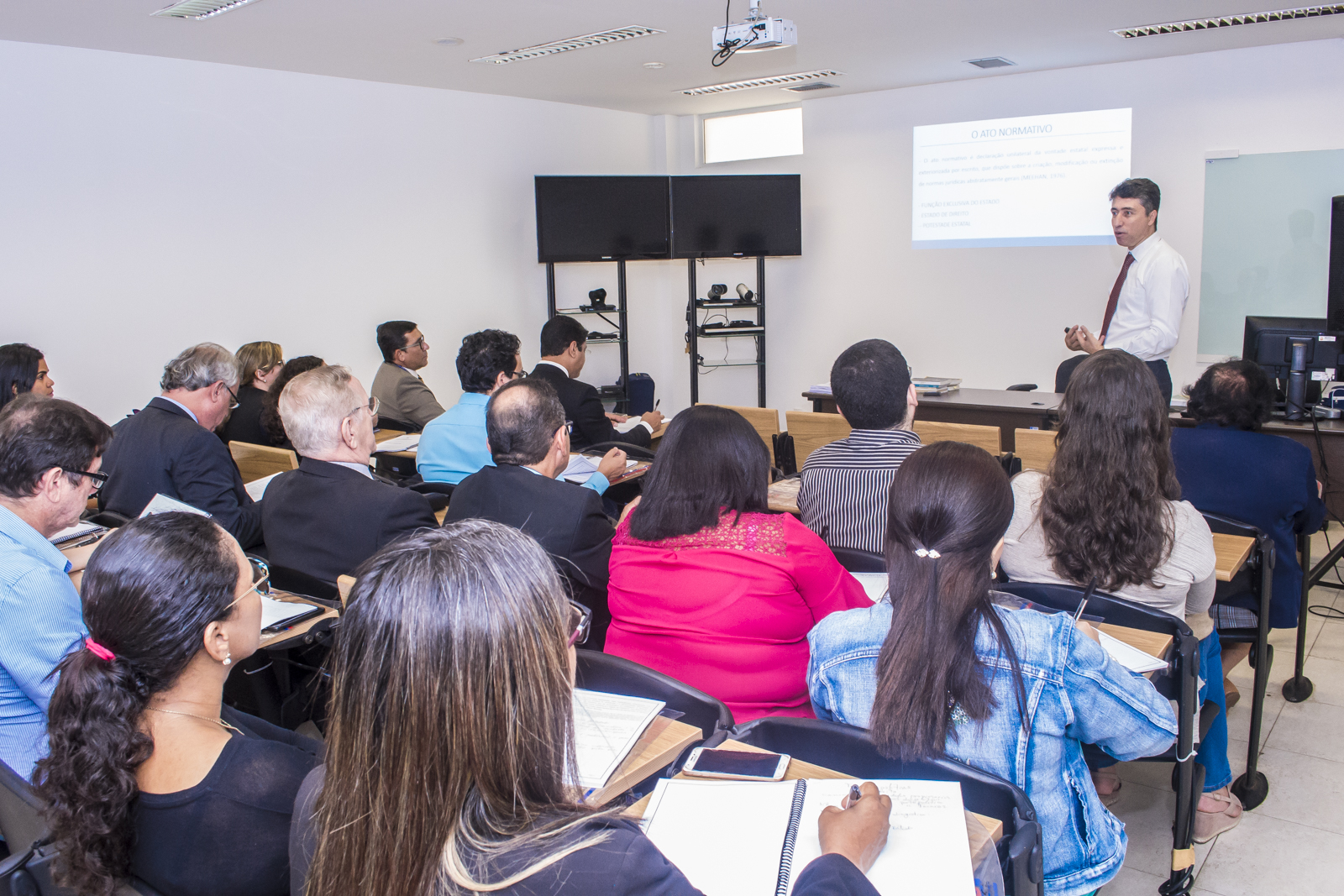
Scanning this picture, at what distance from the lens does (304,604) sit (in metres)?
2.44

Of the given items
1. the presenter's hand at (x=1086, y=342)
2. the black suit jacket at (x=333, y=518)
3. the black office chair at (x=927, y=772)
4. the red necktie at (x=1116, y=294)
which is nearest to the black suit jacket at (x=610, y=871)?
the black office chair at (x=927, y=772)

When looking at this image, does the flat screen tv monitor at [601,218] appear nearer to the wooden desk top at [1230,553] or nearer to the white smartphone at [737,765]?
the wooden desk top at [1230,553]

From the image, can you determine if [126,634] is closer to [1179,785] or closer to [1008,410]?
[1179,785]

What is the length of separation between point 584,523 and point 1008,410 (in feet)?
11.4

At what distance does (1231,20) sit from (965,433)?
3.29m

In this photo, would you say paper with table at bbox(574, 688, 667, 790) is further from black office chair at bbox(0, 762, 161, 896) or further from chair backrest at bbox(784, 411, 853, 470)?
chair backrest at bbox(784, 411, 853, 470)

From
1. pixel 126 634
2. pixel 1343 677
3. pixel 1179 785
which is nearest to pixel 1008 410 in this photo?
pixel 1343 677

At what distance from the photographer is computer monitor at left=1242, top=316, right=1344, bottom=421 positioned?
4531 mm

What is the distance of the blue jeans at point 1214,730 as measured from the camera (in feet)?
8.03

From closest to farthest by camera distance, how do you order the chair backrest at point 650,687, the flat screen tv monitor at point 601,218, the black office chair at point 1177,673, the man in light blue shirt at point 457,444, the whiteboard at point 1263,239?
the chair backrest at point 650,687
the black office chair at point 1177,673
the man in light blue shirt at point 457,444
the whiteboard at point 1263,239
the flat screen tv monitor at point 601,218

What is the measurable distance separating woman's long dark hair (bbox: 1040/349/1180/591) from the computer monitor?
8.92ft

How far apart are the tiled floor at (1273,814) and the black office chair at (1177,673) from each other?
0.78ft

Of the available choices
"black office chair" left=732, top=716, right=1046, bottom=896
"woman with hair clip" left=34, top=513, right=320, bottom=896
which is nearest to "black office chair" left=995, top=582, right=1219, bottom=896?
"black office chair" left=732, top=716, right=1046, bottom=896

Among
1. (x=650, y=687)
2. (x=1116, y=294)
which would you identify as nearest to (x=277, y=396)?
(x=650, y=687)
